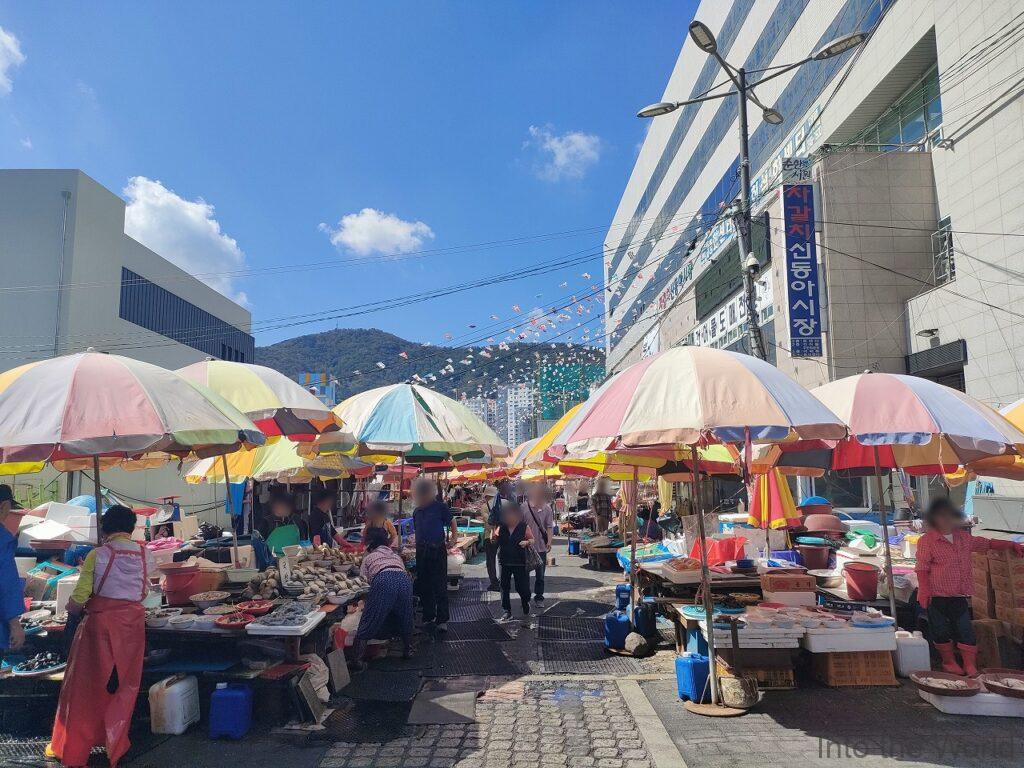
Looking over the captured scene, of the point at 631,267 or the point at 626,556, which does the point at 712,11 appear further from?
the point at 626,556

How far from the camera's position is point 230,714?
17.2 feet

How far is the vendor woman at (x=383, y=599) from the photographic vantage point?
23.3ft

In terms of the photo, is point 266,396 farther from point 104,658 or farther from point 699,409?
point 699,409

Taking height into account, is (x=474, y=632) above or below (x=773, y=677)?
below

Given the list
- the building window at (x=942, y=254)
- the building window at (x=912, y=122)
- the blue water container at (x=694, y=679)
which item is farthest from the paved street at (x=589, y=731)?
the building window at (x=912, y=122)

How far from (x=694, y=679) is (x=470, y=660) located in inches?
106

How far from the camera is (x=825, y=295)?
1659 centimetres

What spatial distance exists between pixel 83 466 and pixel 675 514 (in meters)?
16.1

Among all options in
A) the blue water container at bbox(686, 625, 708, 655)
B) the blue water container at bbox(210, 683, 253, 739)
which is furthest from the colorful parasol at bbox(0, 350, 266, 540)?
the blue water container at bbox(686, 625, 708, 655)

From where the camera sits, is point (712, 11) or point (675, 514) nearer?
point (675, 514)

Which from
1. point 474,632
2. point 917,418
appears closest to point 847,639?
point 917,418

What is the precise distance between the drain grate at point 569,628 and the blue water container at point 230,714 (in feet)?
13.5

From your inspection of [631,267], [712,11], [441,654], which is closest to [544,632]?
[441,654]

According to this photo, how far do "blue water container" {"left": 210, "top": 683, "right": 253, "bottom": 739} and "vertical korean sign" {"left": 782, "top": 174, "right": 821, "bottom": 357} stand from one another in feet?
49.4
